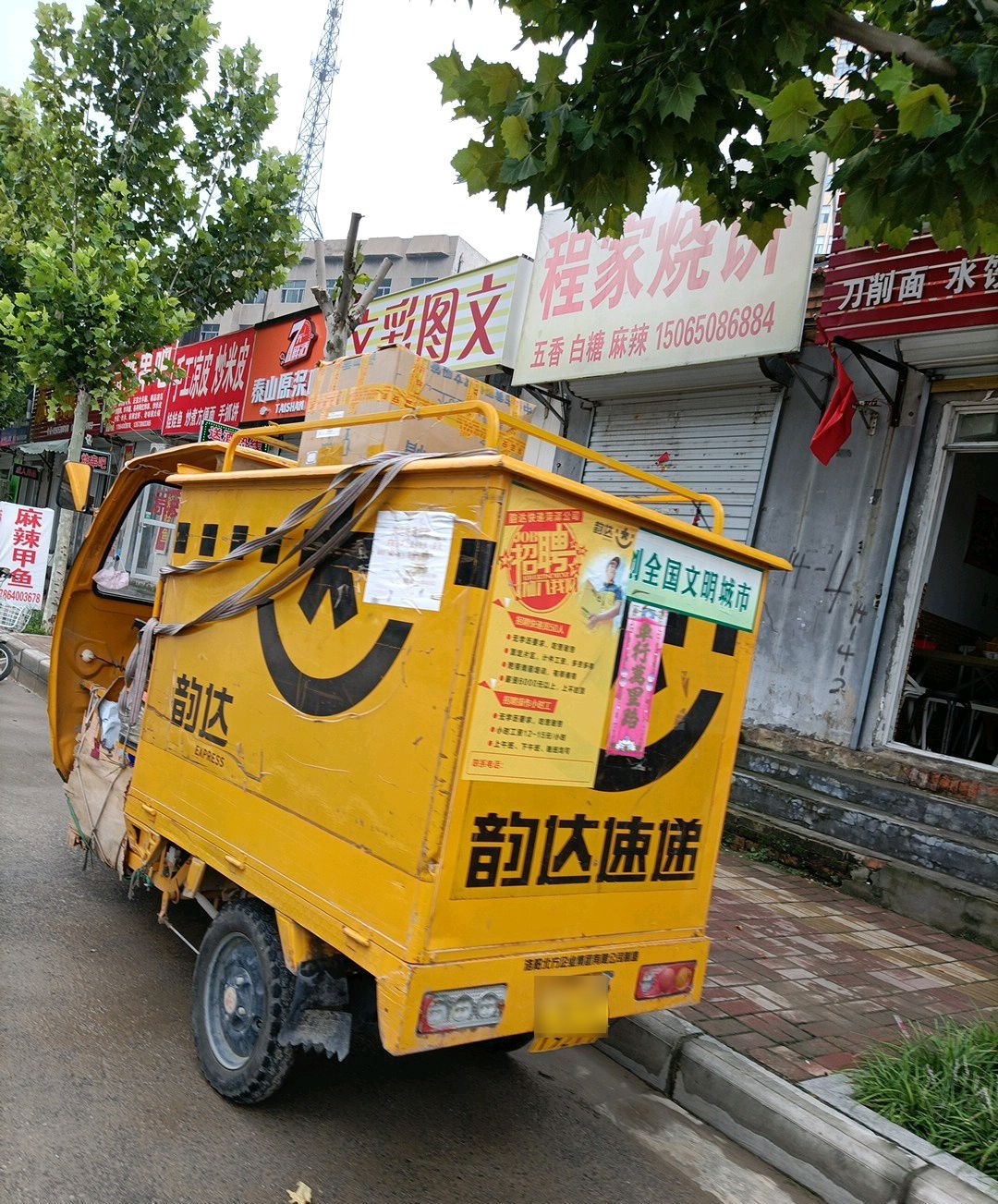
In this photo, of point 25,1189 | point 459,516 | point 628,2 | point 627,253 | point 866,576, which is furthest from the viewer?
point 627,253

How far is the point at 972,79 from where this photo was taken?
3104 mm

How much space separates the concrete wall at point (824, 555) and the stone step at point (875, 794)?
42cm

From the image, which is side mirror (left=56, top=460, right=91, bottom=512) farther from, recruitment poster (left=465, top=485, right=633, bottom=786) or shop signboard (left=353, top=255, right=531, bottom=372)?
shop signboard (left=353, top=255, right=531, bottom=372)

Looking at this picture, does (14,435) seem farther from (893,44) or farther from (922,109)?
(922,109)

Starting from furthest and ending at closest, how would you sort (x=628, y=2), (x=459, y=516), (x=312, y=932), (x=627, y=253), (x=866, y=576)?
(x=627, y=253)
(x=866, y=576)
(x=628, y=2)
(x=312, y=932)
(x=459, y=516)

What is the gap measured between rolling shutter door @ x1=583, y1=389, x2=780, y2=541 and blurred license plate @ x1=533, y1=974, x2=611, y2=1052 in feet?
19.2

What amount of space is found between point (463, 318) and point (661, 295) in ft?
10.7

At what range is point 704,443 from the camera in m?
8.70

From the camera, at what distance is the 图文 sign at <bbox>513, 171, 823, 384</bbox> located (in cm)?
714

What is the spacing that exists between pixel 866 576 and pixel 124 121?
11354mm

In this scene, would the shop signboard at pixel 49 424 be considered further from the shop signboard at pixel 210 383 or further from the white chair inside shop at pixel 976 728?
the white chair inside shop at pixel 976 728

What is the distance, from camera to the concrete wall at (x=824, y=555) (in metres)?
7.18

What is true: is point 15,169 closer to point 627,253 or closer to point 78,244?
point 78,244

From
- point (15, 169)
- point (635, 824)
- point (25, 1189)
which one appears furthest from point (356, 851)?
point (15, 169)
